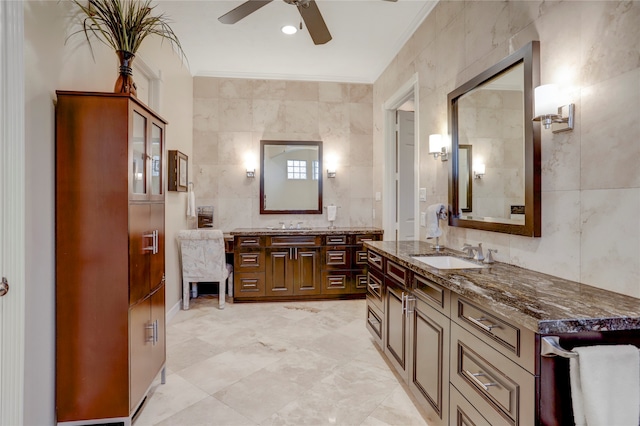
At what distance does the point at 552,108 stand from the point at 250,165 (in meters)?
3.71

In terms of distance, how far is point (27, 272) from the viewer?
152cm

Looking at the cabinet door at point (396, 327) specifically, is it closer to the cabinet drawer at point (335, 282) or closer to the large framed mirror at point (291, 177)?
the cabinet drawer at point (335, 282)

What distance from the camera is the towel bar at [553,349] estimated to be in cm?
99

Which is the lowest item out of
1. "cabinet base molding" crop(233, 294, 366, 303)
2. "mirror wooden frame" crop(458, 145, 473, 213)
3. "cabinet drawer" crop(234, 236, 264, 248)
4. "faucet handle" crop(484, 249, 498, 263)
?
"cabinet base molding" crop(233, 294, 366, 303)

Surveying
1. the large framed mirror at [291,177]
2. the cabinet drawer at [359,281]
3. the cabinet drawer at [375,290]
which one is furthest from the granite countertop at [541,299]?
the large framed mirror at [291,177]

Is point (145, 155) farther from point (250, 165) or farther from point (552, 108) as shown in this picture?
point (250, 165)

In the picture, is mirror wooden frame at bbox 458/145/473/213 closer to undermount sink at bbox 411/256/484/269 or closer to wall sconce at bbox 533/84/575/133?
undermount sink at bbox 411/256/484/269

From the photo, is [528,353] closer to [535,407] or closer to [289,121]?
[535,407]

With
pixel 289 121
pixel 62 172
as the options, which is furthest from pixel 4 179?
pixel 289 121

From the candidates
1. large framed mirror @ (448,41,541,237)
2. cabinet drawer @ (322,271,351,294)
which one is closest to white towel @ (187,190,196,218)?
cabinet drawer @ (322,271,351,294)

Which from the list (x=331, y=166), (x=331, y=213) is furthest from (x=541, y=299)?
(x=331, y=166)

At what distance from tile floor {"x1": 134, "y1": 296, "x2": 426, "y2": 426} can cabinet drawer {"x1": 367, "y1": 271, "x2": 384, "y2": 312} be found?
430mm

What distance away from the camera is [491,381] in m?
1.28

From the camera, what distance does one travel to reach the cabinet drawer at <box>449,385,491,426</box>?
1.37 m
